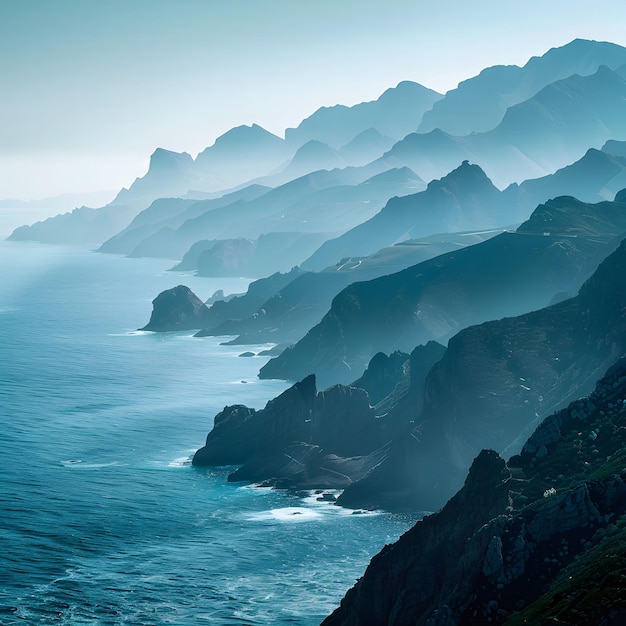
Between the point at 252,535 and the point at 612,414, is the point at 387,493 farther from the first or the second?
the point at 612,414

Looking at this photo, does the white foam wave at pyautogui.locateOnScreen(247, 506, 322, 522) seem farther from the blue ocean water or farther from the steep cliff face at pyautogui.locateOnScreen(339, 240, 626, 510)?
the steep cliff face at pyautogui.locateOnScreen(339, 240, 626, 510)

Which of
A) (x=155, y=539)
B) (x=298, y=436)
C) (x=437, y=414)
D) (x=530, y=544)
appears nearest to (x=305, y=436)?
(x=298, y=436)

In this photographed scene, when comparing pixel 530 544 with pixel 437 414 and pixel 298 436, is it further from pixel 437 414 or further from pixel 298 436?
pixel 298 436

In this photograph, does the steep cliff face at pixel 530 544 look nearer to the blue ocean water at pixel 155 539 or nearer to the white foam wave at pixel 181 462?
the blue ocean water at pixel 155 539

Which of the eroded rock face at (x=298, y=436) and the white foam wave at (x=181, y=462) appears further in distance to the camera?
the white foam wave at (x=181, y=462)

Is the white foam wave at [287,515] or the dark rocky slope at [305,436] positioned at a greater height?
the dark rocky slope at [305,436]

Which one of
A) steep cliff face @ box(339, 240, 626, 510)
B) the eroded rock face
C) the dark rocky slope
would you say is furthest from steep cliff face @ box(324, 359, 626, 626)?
the eroded rock face

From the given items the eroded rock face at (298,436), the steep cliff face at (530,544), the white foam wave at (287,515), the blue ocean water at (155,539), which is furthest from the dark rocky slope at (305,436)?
the steep cliff face at (530,544)
